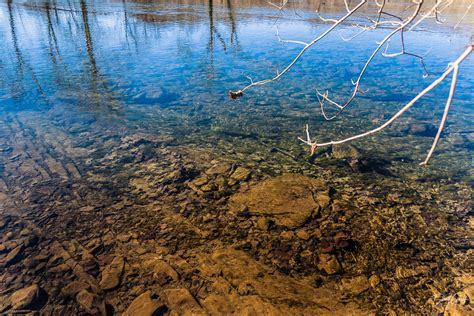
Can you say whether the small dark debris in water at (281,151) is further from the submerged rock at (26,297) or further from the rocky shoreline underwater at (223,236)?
the submerged rock at (26,297)

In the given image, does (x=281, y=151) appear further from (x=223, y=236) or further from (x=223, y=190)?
(x=223, y=236)

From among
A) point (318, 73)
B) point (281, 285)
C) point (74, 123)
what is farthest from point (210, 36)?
point (281, 285)

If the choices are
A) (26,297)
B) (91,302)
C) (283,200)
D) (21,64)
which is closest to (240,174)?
(283,200)

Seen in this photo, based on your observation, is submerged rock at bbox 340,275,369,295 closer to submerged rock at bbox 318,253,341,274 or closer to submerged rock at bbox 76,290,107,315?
submerged rock at bbox 318,253,341,274

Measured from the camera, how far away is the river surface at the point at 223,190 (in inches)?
173

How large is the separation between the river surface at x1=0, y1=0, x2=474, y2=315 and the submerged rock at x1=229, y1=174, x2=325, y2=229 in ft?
0.16

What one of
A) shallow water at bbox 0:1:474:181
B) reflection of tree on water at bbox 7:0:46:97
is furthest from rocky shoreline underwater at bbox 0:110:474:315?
reflection of tree on water at bbox 7:0:46:97

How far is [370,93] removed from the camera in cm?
1239

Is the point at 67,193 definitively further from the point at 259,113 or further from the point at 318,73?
the point at 318,73

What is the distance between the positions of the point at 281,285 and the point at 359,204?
9.11 ft

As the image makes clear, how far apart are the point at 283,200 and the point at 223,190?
1337 millimetres

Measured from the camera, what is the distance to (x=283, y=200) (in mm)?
6141

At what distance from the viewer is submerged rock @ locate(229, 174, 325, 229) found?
575 cm

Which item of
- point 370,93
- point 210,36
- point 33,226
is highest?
point 210,36
